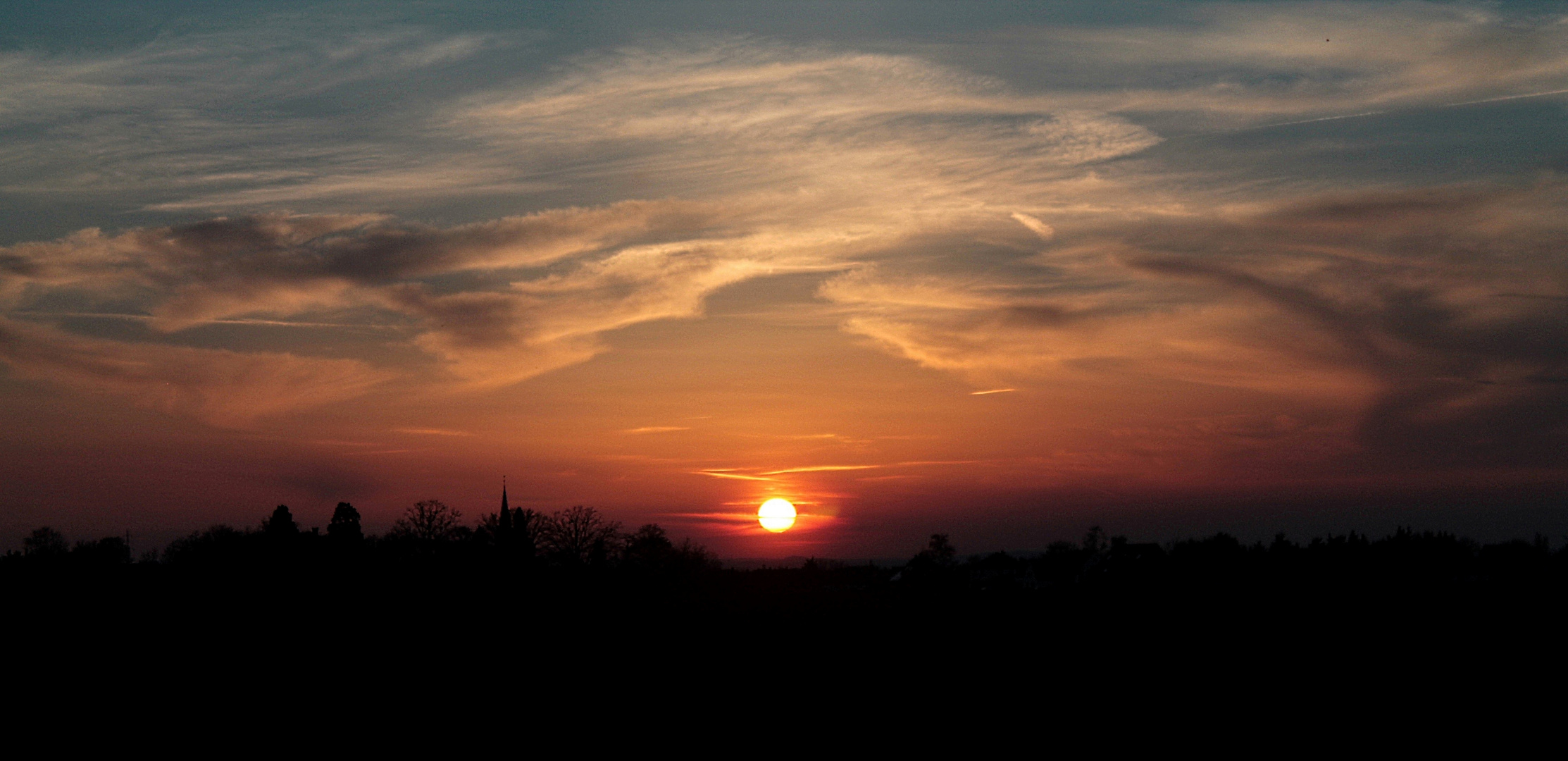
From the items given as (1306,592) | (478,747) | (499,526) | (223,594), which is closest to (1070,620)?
(1306,592)

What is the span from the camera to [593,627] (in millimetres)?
73125

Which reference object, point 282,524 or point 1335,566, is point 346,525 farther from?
point 1335,566

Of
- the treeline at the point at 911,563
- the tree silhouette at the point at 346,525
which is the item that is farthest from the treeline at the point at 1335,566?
the tree silhouette at the point at 346,525

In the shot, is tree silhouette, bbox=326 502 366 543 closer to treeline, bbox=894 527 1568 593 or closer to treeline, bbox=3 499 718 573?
treeline, bbox=3 499 718 573

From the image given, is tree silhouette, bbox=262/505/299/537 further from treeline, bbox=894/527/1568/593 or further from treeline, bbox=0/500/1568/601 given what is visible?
treeline, bbox=894/527/1568/593

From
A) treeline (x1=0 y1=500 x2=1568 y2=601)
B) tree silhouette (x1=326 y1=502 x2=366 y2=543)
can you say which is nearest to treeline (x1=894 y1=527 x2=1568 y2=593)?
treeline (x1=0 y1=500 x2=1568 y2=601)

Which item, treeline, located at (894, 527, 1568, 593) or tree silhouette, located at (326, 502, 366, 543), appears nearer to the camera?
treeline, located at (894, 527, 1568, 593)

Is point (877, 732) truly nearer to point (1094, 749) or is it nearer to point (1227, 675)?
point (1094, 749)

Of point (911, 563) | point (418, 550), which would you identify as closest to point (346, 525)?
point (418, 550)

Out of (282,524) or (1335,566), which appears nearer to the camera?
(1335,566)

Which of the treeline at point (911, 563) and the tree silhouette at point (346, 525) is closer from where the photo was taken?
the treeline at point (911, 563)

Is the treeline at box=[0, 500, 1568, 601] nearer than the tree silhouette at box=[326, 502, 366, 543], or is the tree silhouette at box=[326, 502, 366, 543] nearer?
the treeline at box=[0, 500, 1568, 601]

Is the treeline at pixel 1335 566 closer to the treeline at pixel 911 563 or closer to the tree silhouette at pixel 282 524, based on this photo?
the treeline at pixel 911 563

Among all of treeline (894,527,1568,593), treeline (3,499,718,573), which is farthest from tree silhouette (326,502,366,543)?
treeline (894,527,1568,593)
